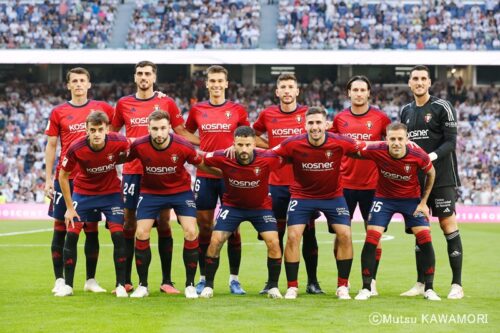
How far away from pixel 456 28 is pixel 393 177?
100 ft

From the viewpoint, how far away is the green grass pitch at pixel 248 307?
8.39 m

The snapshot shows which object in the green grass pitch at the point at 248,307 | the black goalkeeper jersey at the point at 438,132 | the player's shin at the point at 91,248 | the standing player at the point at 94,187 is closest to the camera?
the green grass pitch at the point at 248,307

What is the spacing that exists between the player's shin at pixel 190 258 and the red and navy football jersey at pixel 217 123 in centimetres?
99

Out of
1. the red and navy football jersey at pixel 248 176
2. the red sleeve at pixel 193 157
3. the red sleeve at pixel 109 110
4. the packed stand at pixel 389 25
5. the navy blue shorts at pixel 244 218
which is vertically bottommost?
the navy blue shorts at pixel 244 218

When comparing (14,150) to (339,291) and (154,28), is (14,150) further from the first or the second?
(339,291)

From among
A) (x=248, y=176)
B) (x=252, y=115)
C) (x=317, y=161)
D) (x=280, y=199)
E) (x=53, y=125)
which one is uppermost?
(x=53, y=125)

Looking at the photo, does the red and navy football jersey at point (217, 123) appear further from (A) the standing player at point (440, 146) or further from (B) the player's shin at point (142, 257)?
(A) the standing player at point (440, 146)

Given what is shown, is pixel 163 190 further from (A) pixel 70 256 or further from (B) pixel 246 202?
(A) pixel 70 256

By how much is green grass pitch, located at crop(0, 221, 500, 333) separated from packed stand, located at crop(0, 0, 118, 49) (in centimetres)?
2554

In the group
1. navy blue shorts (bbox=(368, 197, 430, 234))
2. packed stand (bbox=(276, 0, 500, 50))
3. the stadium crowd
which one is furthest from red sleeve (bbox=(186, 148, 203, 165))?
packed stand (bbox=(276, 0, 500, 50))

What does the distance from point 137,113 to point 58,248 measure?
5.96ft

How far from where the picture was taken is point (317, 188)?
10680 millimetres

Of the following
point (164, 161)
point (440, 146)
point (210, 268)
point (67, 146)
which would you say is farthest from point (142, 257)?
point (440, 146)

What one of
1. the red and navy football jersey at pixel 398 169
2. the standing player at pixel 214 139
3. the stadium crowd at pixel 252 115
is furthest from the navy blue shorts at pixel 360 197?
the stadium crowd at pixel 252 115
